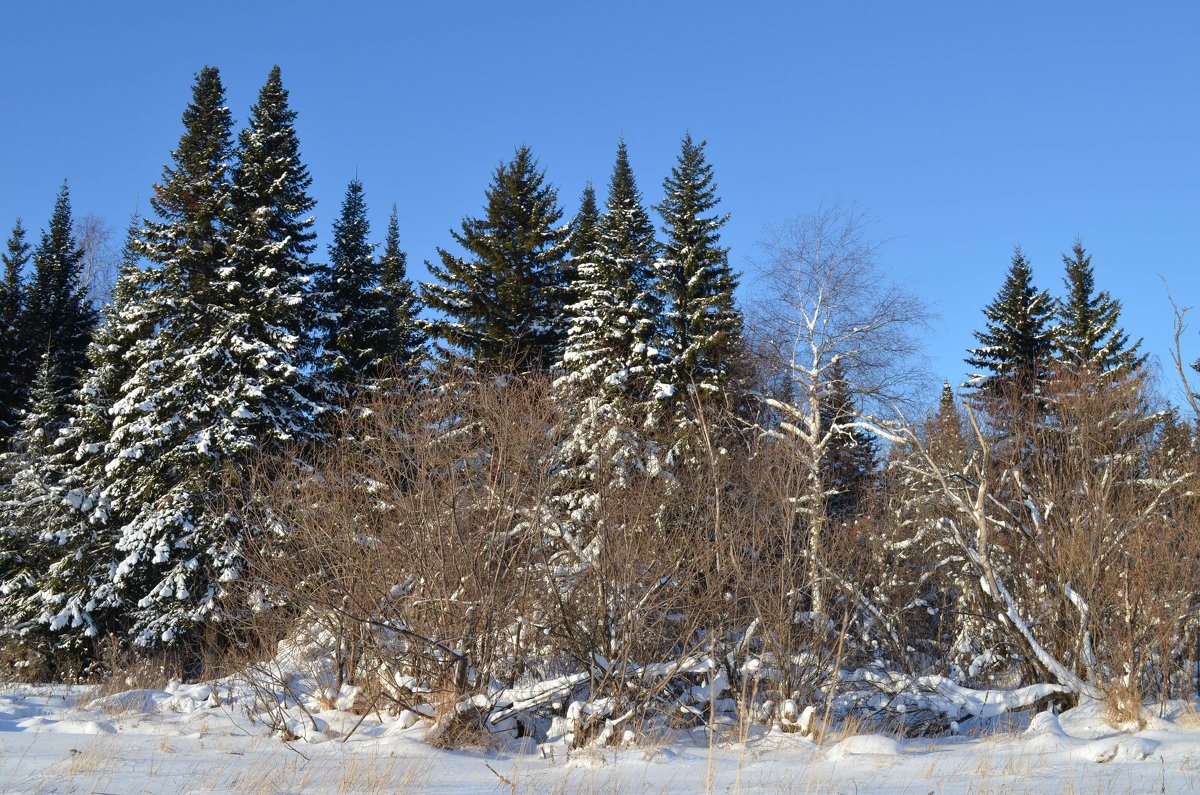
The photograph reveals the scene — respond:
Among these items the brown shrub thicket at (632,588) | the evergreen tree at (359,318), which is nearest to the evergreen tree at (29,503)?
the evergreen tree at (359,318)

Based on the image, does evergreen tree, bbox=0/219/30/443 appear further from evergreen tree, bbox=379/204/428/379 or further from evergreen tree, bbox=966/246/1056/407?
evergreen tree, bbox=966/246/1056/407

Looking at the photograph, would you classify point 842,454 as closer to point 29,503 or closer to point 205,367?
point 205,367

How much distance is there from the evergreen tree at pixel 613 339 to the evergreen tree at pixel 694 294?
646mm

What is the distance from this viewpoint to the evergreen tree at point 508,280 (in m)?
22.7

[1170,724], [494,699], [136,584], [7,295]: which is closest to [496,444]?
[494,699]

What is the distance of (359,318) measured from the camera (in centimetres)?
2423

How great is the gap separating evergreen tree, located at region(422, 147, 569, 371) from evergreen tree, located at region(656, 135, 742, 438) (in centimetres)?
334

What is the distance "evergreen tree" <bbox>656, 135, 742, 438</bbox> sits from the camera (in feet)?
67.1

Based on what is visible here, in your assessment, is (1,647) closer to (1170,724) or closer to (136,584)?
(136,584)

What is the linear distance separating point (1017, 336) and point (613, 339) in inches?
531

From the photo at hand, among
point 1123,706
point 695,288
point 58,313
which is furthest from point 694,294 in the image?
point 58,313

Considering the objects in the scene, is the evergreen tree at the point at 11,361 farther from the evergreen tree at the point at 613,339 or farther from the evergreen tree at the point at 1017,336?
the evergreen tree at the point at 1017,336

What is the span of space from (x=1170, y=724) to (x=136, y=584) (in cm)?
1926

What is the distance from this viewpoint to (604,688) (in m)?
10.5
